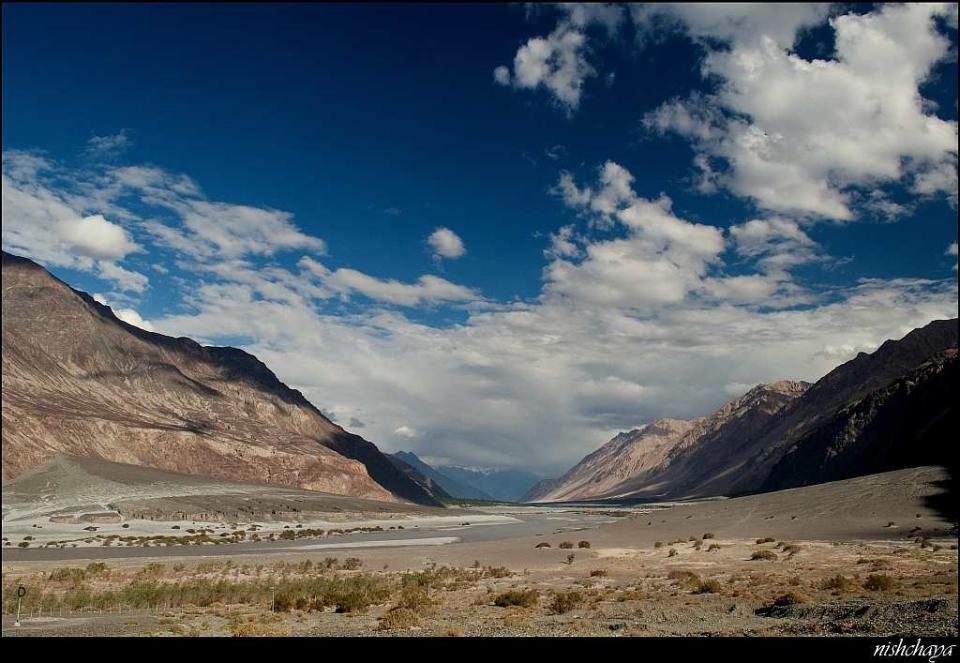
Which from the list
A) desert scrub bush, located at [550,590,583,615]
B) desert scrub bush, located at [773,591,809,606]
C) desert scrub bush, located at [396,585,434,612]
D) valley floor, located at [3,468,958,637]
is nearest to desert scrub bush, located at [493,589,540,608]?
valley floor, located at [3,468,958,637]

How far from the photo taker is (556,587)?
30.1 meters

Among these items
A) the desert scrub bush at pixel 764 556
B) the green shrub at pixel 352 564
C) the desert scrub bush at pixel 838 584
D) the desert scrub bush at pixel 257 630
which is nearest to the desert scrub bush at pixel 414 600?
the desert scrub bush at pixel 257 630

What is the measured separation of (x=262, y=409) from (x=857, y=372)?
164 meters

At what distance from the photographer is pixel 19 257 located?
541ft

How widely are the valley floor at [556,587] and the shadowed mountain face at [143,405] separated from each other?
76.8 metres

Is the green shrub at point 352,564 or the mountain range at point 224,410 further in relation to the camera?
the mountain range at point 224,410

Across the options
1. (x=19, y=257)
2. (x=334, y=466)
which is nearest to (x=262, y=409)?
(x=334, y=466)

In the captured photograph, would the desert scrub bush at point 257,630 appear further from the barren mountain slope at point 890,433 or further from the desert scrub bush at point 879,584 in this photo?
the barren mountain slope at point 890,433

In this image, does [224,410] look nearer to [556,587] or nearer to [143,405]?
[143,405]

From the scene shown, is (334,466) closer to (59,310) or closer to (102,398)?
(102,398)

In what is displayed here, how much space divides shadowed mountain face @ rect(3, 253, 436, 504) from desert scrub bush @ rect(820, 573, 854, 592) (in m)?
114

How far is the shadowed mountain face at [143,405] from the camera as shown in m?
117

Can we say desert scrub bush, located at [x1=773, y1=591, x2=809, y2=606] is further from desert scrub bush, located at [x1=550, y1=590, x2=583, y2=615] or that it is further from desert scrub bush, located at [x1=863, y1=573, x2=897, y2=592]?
desert scrub bush, located at [x1=550, y1=590, x2=583, y2=615]

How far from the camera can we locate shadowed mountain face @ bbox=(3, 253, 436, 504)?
385ft
